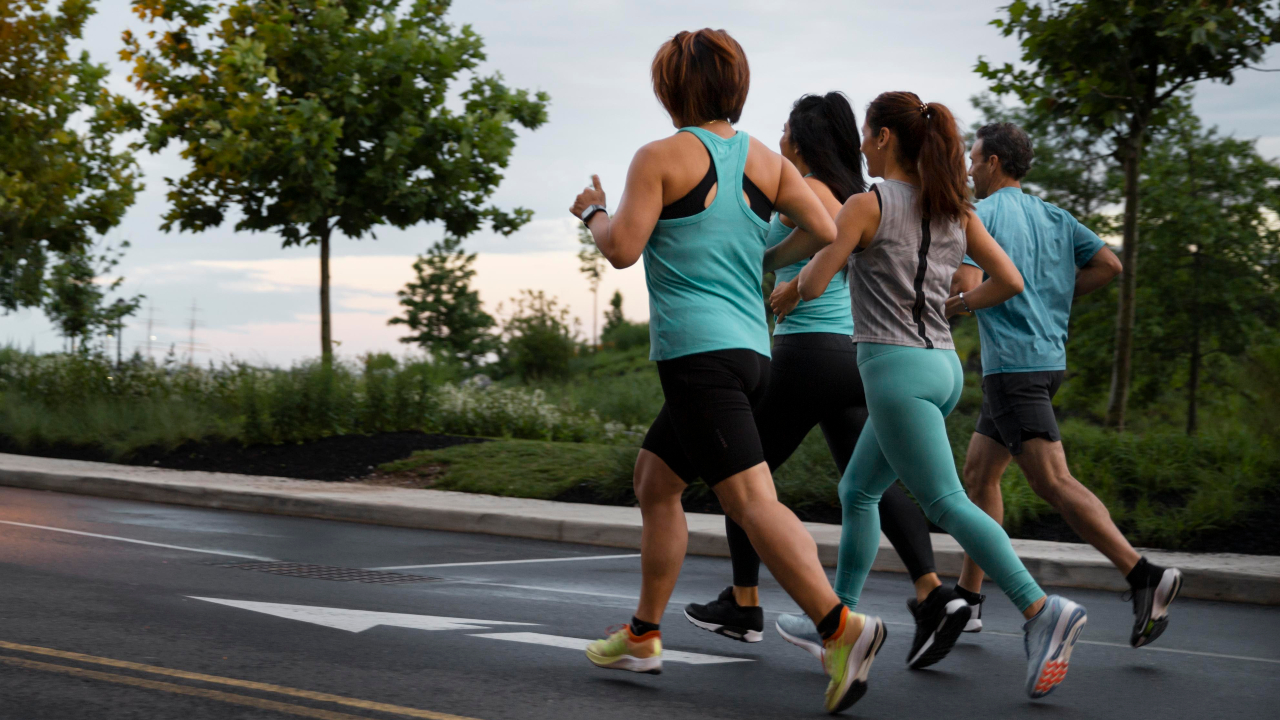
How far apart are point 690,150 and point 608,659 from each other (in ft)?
5.66

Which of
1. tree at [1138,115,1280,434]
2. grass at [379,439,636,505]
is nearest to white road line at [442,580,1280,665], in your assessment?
grass at [379,439,636,505]

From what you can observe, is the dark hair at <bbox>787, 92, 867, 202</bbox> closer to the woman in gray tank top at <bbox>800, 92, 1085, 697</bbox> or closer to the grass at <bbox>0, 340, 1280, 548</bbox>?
→ the woman in gray tank top at <bbox>800, 92, 1085, 697</bbox>

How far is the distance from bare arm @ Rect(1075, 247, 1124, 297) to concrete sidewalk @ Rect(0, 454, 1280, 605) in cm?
237

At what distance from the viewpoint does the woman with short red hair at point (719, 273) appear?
3.48m

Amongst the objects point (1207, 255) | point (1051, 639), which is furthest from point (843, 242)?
point (1207, 255)

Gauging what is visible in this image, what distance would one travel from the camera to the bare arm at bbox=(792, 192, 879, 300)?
386 cm

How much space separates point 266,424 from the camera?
13.5 metres

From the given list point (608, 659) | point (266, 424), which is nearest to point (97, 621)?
point (608, 659)

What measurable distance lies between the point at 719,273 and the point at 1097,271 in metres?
2.20

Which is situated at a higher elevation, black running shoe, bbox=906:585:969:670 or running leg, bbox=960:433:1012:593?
running leg, bbox=960:433:1012:593

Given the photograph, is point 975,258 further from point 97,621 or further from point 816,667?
point 97,621

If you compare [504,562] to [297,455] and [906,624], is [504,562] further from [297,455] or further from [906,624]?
[297,455]

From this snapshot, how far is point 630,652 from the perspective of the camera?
157 inches

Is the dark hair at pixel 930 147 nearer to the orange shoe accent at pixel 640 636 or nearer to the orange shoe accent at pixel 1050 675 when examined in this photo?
the orange shoe accent at pixel 1050 675
